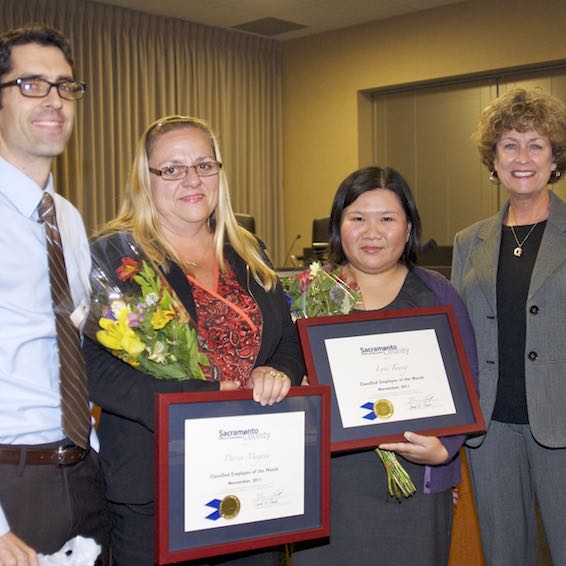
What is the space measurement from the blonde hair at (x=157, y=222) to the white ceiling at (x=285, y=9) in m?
5.94

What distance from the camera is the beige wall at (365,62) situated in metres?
7.42

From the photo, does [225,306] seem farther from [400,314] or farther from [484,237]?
[484,237]

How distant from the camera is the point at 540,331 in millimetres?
2414

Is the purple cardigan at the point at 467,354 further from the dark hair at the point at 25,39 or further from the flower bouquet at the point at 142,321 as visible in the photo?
the dark hair at the point at 25,39

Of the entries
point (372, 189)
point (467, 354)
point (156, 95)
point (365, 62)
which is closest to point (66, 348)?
point (372, 189)

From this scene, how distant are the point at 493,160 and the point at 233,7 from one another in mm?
5763

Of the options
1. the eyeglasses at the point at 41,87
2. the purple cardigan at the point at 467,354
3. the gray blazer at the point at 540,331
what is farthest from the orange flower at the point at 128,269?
the gray blazer at the point at 540,331

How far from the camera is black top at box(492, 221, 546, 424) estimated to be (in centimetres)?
246

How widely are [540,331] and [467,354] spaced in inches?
11.7

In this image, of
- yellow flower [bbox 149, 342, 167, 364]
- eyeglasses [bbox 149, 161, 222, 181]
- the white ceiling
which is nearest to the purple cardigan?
eyeglasses [bbox 149, 161, 222, 181]

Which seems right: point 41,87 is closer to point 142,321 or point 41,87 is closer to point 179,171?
point 179,171

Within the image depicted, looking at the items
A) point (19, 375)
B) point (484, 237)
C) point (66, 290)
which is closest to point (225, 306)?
point (66, 290)

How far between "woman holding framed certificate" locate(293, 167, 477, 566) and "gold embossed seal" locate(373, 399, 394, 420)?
75mm

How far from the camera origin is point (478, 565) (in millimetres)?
3012
